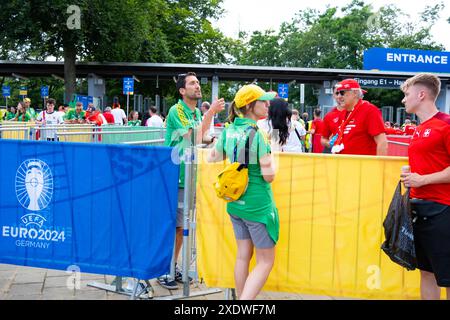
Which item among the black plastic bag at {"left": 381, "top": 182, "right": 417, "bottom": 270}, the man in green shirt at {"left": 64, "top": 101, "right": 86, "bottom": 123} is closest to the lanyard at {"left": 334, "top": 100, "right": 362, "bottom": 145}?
the black plastic bag at {"left": 381, "top": 182, "right": 417, "bottom": 270}

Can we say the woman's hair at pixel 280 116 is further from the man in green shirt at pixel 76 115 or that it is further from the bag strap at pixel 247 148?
the man in green shirt at pixel 76 115

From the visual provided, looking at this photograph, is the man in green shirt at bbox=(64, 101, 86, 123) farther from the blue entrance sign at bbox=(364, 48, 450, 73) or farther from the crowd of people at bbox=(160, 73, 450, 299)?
the blue entrance sign at bbox=(364, 48, 450, 73)

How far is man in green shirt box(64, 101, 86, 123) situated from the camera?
16.3m

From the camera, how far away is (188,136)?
5.32m

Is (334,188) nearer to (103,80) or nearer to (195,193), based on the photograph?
(195,193)

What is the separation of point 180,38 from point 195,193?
43196 millimetres

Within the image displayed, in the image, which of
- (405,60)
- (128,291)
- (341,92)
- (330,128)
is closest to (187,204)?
(128,291)

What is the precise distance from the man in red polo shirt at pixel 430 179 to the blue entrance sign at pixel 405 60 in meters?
35.1

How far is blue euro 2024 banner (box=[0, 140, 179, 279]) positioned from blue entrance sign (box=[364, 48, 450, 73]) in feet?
115

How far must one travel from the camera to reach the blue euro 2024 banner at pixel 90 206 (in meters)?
4.76

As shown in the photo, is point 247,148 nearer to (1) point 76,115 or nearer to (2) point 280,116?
(2) point 280,116

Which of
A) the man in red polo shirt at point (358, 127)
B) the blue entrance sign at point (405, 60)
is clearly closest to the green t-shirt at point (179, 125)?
the man in red polo shirt at point (358, 127)

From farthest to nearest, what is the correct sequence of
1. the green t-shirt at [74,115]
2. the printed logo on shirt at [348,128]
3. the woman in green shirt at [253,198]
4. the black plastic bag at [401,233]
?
the green t-shirt at [74,115], the printed logo on shirt at [348,128], the woman in green shirt at [253,198], the black plastic bag at [401,233]
